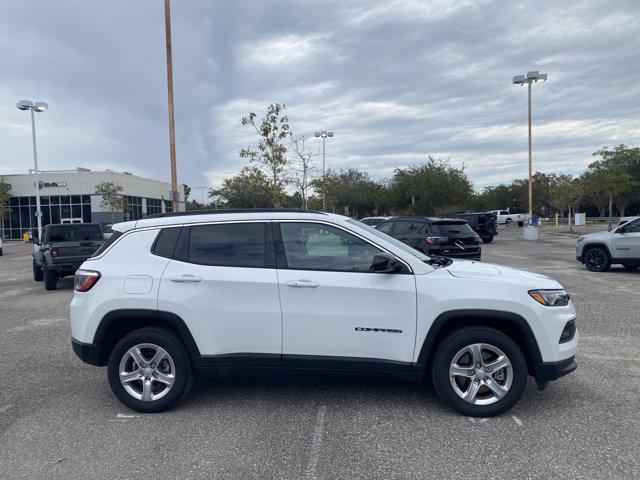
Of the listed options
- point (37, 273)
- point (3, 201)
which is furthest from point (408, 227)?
point (3, 201)

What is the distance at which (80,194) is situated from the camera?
52.0 meters

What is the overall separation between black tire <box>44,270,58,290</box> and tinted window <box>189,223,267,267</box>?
31.8 ft

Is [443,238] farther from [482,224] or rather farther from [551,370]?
[482,224]

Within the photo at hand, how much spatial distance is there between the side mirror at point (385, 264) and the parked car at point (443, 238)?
328 inches

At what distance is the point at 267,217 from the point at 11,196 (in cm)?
5675

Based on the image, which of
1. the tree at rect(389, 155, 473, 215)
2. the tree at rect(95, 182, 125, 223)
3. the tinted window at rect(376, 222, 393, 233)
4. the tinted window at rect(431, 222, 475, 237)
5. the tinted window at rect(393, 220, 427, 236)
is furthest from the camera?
the tree at rect(95, 182, 125, 223)

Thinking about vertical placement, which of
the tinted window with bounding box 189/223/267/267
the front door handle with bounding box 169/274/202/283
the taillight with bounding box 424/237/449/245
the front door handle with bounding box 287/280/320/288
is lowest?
the taillight with bounding box 424/237/449/245

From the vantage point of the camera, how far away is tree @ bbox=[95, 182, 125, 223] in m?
48.7

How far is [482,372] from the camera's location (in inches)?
167

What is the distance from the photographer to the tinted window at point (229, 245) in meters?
4.52

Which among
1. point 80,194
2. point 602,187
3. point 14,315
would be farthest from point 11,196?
point 602,187

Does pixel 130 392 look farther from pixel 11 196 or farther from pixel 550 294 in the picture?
pixel 11 196

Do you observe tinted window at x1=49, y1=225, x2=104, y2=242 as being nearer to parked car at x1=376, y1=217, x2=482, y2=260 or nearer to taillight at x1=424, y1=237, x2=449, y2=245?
parked car at x1=376, y1=217, x2=482, y2=260

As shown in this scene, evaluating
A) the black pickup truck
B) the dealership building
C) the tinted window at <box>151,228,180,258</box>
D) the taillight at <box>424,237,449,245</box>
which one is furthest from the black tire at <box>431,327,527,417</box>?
the dealership building
